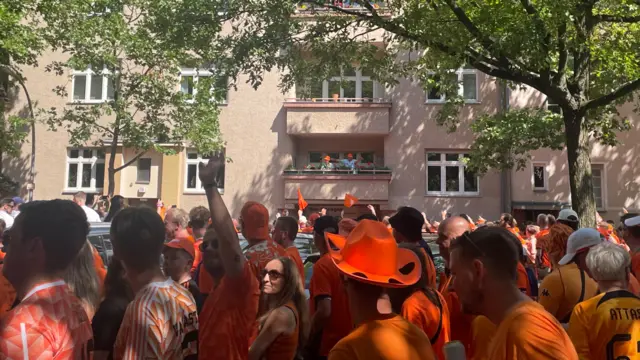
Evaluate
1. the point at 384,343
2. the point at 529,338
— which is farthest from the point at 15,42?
the point at 529,338

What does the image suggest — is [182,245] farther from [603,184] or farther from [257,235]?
[603,184]

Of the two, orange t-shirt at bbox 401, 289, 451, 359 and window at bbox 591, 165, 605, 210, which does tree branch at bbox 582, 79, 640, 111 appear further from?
window at bbox 591, 165, 605, 210

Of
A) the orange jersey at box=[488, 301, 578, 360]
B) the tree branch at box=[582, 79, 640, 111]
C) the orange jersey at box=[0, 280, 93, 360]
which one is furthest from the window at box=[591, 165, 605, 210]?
the orange jersey at box=[0, 280, 93, 360]

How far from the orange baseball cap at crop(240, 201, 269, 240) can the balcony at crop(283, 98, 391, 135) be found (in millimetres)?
17971

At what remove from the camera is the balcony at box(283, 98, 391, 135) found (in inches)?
859

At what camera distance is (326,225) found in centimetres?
569

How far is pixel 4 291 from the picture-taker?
2.95 metres

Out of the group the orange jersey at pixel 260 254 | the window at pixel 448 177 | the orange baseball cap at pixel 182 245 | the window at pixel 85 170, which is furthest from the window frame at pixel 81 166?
the orange jersey at pixel 260 254

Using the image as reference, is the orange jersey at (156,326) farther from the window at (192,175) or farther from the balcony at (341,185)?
the window at (192,175)

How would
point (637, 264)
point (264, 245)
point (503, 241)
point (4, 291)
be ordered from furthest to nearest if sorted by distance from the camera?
point (637, 264) → point (264, 245) → point (4, 291) → point (503, 241)

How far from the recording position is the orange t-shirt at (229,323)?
312 cm

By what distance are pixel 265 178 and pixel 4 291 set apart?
64.0ft

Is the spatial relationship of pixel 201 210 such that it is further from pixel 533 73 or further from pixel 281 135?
pixel 281 135

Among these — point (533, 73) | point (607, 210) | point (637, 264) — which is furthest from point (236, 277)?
point (607, 210)
